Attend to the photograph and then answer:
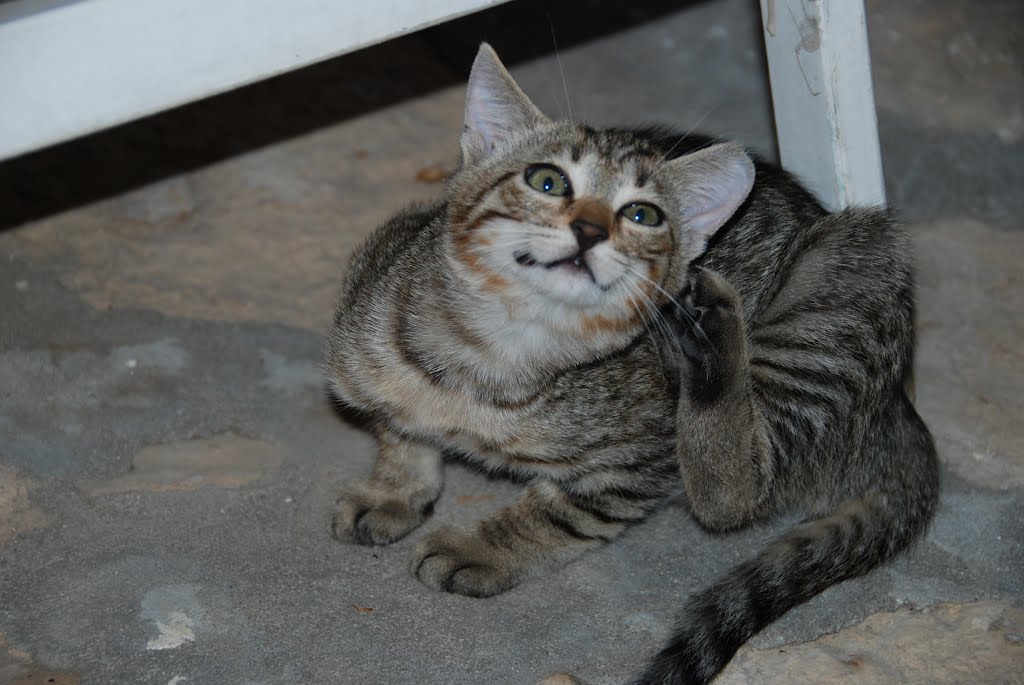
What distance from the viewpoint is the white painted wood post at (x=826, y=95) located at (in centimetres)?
300

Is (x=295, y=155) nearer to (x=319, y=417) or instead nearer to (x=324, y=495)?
(x=319, y=417)

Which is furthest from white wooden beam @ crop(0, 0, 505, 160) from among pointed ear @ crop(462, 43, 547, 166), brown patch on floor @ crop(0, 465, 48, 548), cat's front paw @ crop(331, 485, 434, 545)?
cat's front paw @ crop(331, 485, 434, 545)

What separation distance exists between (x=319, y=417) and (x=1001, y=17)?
3.80 metres

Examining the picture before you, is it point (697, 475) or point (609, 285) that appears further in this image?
point (697, 475)

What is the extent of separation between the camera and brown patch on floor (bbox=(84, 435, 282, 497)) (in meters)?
2.90

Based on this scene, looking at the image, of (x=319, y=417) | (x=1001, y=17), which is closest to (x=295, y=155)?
(x=319, y=417)

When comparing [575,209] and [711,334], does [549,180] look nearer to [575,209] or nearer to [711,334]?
[575,209]

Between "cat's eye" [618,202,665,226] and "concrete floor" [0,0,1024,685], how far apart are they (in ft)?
2.82

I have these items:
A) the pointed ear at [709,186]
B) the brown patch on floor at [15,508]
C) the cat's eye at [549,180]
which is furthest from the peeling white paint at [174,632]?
the pointed ear at [709,186]

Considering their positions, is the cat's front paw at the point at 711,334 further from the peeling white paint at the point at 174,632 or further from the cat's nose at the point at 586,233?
the peeling white paint at the point at 174,632

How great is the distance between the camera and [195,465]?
3002 millimetres

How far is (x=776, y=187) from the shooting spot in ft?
10.4

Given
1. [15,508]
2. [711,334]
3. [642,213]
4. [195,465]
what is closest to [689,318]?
[711,334]

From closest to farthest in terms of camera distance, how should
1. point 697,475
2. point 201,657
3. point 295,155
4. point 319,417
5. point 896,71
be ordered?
point 201,657, point 697,475, point 319,417, point 295,155, point 896,71
